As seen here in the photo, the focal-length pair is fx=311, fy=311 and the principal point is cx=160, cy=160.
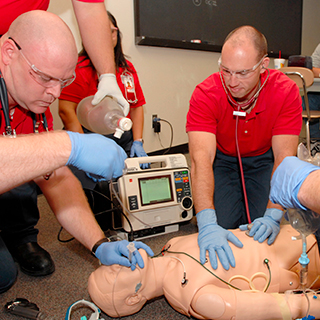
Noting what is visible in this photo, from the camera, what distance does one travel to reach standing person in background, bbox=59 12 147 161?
231cm

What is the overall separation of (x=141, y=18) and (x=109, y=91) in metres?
2.02

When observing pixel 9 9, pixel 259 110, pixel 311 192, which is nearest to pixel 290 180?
pixel 311 192

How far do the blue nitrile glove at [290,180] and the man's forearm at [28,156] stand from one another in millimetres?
647

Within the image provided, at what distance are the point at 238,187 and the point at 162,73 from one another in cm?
199

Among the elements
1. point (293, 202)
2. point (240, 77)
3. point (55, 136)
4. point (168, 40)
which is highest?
point (168, 40)

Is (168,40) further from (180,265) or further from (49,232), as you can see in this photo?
(180,265)

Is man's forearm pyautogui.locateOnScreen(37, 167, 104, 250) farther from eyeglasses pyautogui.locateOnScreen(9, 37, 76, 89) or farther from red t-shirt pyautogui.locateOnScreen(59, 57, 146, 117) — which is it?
red t-shirt pyautogui.locateOnScreen(59, 57, 146, 117)

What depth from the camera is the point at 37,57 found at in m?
1.07

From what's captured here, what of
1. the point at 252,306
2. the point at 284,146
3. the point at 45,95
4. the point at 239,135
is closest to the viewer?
the point at 252,306

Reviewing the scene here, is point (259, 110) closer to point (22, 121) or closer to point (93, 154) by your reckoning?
point (93, 154)

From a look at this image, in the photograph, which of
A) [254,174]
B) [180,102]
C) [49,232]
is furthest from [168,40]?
[49,232]

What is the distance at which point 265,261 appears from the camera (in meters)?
1.19

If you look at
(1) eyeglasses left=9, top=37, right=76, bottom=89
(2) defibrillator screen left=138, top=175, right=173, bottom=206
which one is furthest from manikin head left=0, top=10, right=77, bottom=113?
(2) defibrillator screen left=138, top=175, right=173, bottom=206

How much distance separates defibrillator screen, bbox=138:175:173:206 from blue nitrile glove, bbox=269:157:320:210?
94cm
